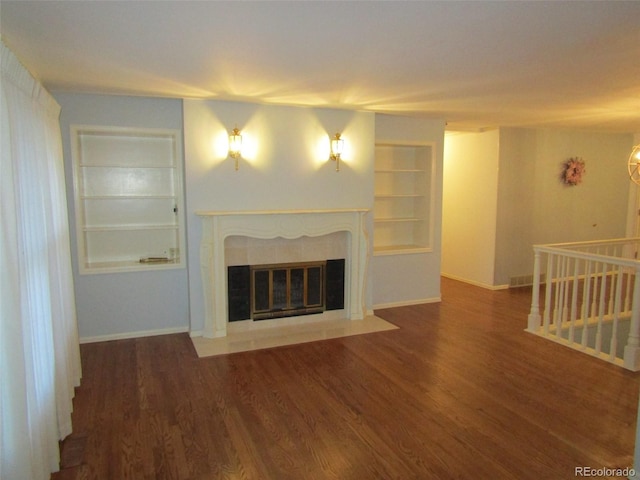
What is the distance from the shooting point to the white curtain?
74.7 inches

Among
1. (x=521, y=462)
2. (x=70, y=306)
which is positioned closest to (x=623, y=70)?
(x=521, y=462)

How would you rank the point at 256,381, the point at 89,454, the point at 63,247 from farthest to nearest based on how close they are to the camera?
the point at 256,381 → the point at 63,247 → the point at 89,454

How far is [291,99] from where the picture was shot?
4.34 meters

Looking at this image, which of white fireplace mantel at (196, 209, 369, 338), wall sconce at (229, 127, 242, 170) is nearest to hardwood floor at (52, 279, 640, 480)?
white fireplace mantel at (196, 209, 369, 338)

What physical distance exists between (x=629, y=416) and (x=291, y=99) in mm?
3849

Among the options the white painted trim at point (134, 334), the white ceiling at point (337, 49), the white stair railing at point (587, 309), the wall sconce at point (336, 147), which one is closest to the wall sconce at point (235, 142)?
the white ceiling at point (337, 49)

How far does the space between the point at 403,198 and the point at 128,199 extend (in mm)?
3594

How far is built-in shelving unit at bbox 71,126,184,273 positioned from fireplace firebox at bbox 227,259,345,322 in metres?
0.72

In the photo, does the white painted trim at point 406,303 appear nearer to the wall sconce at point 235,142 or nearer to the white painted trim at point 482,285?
the white painted trim at point 482,285

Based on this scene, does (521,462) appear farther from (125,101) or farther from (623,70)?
(125,101)

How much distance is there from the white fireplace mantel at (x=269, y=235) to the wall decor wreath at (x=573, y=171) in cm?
415

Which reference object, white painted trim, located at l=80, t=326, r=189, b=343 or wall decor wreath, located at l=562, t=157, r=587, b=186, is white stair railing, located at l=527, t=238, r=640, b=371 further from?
white painted trim, located at l=80, t=326, r=189, b=343

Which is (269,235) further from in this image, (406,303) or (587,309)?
(587,309)

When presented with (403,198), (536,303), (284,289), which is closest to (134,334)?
(284,289)
